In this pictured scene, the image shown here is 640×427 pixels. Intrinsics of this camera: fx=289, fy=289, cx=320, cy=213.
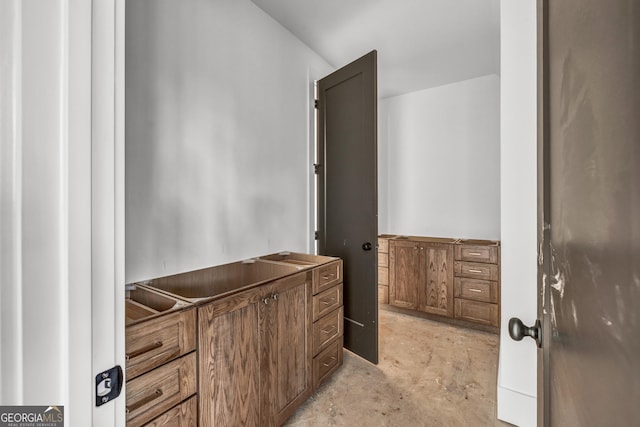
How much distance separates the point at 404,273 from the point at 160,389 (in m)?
2.77

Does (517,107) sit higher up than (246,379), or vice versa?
(517,107)

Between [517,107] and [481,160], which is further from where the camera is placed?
[481,160]

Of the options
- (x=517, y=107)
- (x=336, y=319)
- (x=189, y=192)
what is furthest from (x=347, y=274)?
(x=517, y=107)

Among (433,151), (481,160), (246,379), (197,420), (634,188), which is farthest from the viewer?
(433,151)

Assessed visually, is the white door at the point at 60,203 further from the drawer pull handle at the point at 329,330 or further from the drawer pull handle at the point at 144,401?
the drawer pull handle at the point at 329,330

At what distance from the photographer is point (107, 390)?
1.83 feet

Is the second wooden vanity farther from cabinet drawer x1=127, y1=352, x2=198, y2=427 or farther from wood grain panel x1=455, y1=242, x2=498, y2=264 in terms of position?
wood grain panel x1=455, y1=242, x2=498, y2=264

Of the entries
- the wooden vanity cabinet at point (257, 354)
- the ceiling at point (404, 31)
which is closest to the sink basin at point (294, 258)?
the wooden vanity cabinet at point (257, 354)

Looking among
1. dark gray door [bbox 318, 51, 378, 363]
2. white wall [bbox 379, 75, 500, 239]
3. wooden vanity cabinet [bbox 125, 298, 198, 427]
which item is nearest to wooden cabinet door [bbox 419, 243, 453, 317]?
white wall [bbox 379, 75, 500, 239]

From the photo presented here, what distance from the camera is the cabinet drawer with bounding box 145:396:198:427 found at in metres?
1.07

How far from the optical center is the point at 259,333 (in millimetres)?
1478

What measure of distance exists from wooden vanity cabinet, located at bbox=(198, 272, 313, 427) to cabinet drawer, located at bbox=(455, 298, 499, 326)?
193cm

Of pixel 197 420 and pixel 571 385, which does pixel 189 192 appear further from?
pixel 571 385

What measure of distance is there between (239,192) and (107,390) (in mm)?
1551
